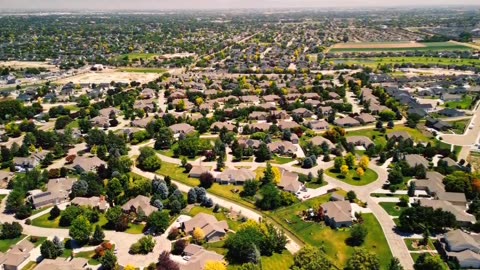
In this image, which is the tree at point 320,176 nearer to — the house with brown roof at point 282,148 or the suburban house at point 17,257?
the house with brown roof at point 282,148

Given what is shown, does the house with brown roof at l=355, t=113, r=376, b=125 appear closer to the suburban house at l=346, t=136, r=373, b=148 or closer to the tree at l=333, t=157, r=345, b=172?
the suburban house at l=346, t=136, r=373, b=148

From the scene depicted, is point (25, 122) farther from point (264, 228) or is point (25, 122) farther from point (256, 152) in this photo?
point (264, 228)

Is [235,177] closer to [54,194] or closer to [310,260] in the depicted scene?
[310,260]

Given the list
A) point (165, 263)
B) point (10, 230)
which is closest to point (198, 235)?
point (165, 263)

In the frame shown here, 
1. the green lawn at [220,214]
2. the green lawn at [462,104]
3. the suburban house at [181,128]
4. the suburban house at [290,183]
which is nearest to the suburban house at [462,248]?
the suburban house at [290,183]

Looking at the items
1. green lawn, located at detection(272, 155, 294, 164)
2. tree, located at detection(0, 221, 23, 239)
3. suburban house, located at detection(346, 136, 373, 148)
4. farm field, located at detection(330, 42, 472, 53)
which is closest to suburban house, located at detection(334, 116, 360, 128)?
suburban house, located at detection(346, 136, 373, 148)
